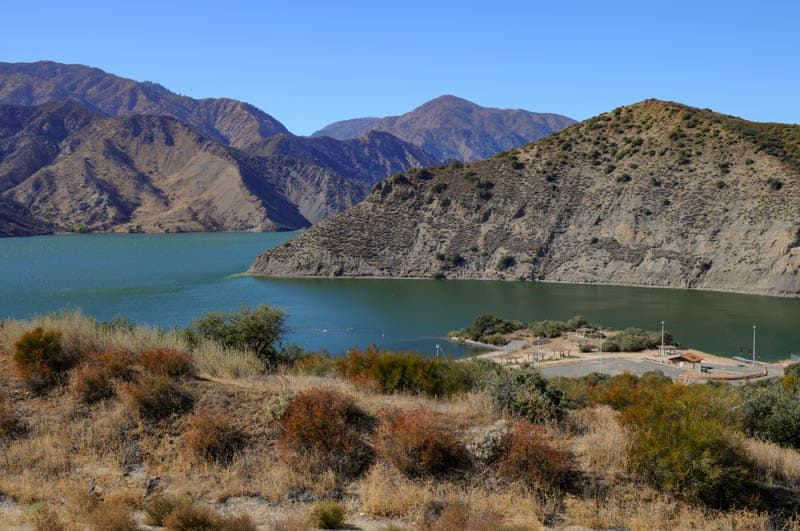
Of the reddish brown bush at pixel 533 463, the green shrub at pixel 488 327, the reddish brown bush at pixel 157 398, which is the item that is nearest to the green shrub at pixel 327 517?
the reddish brown bush at pixel 533 463

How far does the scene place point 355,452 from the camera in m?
9.27

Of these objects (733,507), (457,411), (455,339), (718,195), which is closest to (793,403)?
(733,507)

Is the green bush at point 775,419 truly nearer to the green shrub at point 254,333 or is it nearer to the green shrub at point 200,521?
the green shrub at point 200,521

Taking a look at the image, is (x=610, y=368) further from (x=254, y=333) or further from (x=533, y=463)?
(x=533, y=463)

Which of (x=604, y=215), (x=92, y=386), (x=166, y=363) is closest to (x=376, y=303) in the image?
(x=604, y=215)

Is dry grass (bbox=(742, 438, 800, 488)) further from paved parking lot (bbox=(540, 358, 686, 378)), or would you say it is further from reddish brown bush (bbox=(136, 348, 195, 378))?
paved parking lot (bbox=(540, 358, 686, 378))

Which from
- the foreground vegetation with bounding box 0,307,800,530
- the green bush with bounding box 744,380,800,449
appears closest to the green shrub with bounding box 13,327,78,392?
the foreground vegetation with bounding box 0,307,800,530

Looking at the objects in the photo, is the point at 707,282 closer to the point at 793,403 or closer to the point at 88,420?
the point at 793,403

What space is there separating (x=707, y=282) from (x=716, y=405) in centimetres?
7332

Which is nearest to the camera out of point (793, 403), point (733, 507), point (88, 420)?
point (733, 507)

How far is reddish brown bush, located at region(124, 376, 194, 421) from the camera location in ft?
33.7

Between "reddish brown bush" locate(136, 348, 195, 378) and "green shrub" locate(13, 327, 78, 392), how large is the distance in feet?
4.38

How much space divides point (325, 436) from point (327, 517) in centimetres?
183

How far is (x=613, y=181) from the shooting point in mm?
90000
